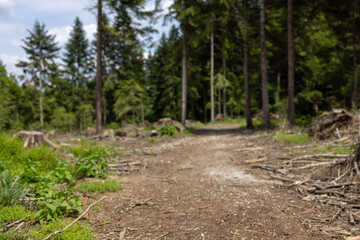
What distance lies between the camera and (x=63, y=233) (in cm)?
259

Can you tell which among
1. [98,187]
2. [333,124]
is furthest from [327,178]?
[98,187]

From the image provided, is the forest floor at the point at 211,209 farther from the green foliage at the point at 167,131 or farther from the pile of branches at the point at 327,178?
the green foliage at the point at 167,131

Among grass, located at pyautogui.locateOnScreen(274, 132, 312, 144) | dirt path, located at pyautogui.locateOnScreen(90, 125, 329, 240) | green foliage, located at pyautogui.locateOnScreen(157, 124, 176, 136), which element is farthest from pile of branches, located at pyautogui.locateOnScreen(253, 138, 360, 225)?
green foliage, located at pyautogui.locateOnScreen(157, 124, 176, 136)

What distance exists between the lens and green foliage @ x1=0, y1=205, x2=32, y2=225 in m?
2.77

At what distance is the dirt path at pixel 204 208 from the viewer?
295 centimetres

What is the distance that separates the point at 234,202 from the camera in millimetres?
3908

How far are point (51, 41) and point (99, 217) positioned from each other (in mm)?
32566

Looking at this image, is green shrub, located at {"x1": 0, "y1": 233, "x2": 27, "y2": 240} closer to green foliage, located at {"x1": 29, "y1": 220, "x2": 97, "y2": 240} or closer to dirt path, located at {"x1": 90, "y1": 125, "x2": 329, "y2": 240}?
green foliage, located at {"x1": 29, "y1": 220, "x2": 97, "y2": 240}

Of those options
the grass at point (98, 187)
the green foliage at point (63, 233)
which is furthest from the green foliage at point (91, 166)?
the green foliage at point (63, 233)

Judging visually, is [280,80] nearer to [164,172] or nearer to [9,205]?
[164,172]

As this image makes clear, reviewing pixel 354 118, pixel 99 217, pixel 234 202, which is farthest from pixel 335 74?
pixel 99 217

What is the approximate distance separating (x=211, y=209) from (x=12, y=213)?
2.76m

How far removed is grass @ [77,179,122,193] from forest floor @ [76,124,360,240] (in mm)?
151

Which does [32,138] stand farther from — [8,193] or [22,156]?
[8,193]
